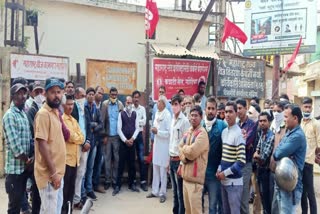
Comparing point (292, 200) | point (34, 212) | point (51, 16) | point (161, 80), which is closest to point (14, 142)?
point (34, 212)

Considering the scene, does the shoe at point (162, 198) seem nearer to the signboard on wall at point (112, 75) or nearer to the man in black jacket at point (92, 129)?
the man in black jacket at point (92, 129)

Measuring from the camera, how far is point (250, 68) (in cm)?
1038

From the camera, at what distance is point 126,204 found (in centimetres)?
677

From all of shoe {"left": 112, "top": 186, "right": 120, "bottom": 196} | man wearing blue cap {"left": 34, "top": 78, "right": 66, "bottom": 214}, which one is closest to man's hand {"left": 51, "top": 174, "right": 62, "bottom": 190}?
man wearing blue cap {"left": 34, "top": 78, "right": 66, "bottom": 214}

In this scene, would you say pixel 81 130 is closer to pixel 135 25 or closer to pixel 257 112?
pixel 257 112

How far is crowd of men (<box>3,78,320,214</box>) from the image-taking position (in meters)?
4.20

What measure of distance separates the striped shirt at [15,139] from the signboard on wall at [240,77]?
6.08m

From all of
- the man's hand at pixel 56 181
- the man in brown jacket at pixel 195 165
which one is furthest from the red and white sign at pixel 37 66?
the man's hand at pixel 56 181

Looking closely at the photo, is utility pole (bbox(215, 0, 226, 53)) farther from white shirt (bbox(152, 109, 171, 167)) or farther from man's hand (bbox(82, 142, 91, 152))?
man's hand (bbox(82, 142, 91, 152))

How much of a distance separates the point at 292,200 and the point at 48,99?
10.1ft

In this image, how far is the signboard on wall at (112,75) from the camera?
8.50m

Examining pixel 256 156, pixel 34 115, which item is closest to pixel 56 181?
pixel 34 115

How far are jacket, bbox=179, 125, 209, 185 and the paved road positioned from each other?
1.79 m

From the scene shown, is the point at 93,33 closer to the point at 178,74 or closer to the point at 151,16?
the point at 151,16
